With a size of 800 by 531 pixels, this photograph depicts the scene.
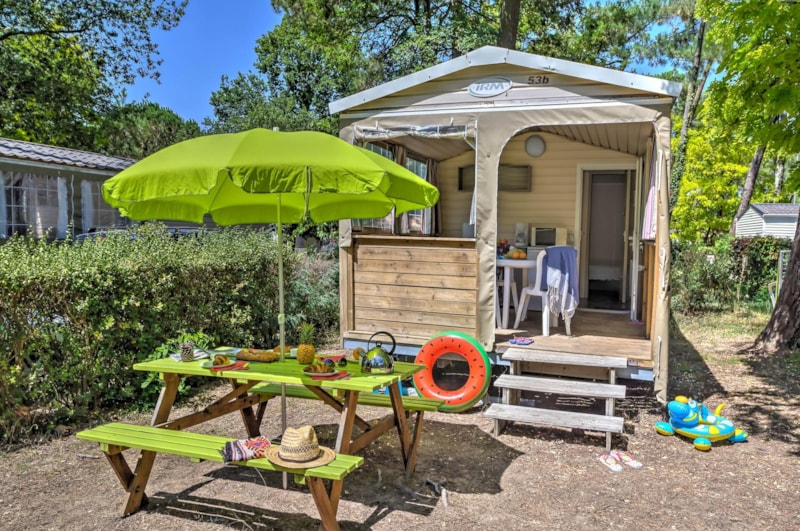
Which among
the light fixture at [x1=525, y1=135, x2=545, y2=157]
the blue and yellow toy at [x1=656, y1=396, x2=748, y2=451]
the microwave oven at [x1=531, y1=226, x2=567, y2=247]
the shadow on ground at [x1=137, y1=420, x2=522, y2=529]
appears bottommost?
the shadow on ground at [x1=137, y1=420, x2=522, y2=529]

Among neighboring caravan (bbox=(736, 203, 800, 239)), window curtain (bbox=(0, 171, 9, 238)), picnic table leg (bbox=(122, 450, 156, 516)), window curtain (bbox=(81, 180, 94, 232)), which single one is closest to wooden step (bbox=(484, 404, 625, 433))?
picnic table leg (bbox=(122, 450, 156, 516))

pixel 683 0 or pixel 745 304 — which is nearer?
pixel 745 304

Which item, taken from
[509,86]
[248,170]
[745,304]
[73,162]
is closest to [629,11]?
[745,304]

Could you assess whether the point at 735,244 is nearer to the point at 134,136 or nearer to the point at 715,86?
the point at 715,86

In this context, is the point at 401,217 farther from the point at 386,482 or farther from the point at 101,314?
the point at 386,482

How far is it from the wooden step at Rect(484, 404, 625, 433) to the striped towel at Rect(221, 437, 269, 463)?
2.12 m

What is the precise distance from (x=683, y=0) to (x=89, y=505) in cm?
1836

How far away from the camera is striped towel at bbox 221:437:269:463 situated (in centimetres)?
264

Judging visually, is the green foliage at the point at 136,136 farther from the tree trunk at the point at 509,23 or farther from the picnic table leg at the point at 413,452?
the picnic table leg at the point at 413,452

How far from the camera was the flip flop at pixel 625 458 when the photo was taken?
3821mm

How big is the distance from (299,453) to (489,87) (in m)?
3.80

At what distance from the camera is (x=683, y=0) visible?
1571 centimetres

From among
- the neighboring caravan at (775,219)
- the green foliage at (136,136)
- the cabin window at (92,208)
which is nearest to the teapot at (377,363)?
the cabin window at (92,208)

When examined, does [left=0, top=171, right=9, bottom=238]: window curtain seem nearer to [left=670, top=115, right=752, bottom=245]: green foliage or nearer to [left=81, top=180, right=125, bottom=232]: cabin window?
[left=81, top=180, right=125, bottom=232]: cabin window
